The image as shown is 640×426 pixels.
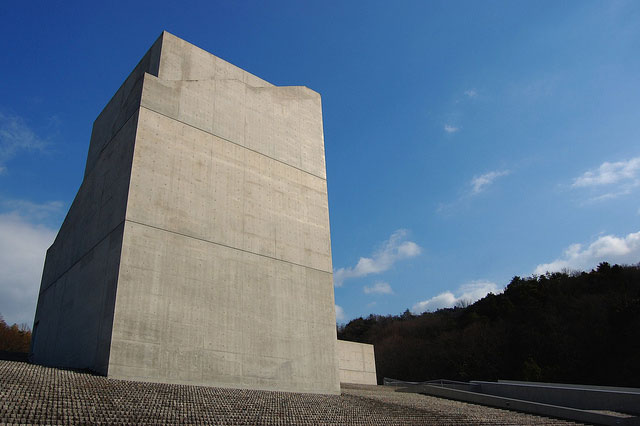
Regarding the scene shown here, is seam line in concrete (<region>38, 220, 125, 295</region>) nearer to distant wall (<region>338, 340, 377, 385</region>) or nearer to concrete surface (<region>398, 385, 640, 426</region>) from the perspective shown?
distant wall (<region>338, 340, 377, 385</region>)

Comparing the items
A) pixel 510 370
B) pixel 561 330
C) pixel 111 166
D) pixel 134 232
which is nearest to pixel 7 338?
pixel 111 166

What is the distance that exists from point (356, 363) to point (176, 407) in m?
14.4

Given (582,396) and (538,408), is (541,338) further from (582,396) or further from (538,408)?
(538,408)

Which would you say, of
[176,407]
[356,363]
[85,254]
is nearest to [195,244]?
[85,254]

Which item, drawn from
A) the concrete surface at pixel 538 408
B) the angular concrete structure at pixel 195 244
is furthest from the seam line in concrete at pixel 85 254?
the concrete surface at pixel 538 408

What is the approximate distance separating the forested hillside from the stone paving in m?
19.8

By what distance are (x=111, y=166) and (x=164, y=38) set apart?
4783mm

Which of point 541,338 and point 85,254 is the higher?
point 85,254

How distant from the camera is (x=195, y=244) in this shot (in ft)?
42.5

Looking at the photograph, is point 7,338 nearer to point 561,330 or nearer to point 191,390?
point 191,390

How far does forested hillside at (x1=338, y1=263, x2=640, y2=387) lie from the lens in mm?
28344

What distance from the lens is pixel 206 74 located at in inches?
648

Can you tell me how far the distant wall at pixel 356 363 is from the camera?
824 inches

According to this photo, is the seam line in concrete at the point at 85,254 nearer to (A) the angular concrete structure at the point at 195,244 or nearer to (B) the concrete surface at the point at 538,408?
(A) the angular concrete structure at the point at 195,244
